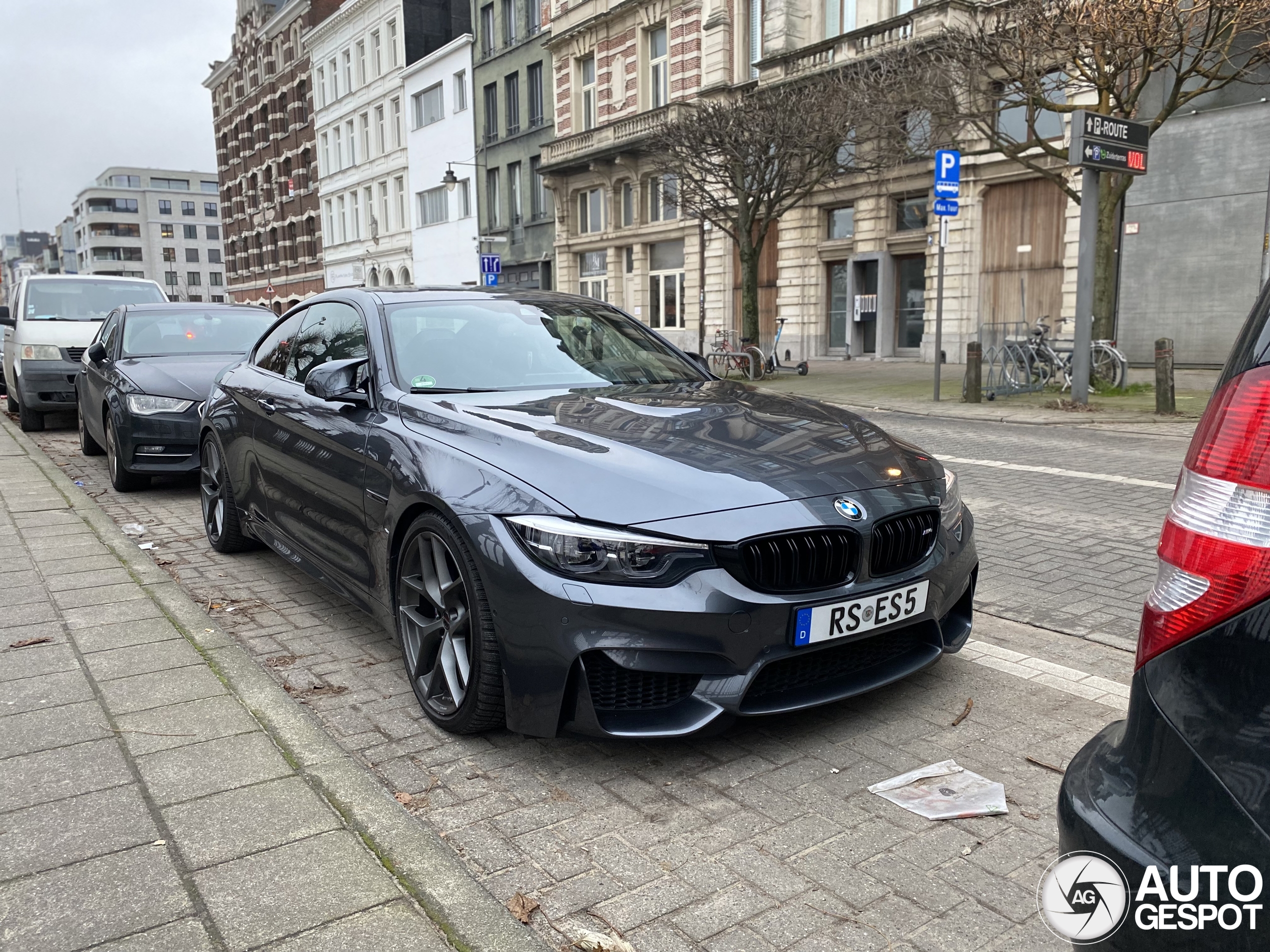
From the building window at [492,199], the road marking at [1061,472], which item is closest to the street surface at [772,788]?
the road marking at [1061,472]

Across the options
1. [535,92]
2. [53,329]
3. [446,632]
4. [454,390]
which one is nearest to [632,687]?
[446,632]

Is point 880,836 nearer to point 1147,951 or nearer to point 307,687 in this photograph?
point 1147,951

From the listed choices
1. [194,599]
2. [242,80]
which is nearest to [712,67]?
[194,599]

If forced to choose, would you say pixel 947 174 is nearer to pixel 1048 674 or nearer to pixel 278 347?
pixel 278 347

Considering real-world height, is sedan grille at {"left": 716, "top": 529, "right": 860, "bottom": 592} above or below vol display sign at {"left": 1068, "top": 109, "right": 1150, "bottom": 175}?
below

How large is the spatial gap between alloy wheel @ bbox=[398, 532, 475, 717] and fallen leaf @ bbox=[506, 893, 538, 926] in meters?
0.87

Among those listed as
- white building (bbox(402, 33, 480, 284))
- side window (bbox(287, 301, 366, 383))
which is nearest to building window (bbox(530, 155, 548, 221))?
white building (bbox(402, 33, 480, 284))

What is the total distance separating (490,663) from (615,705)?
43 centimetres

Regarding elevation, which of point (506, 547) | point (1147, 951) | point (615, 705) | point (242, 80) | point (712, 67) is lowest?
point (615, 705)

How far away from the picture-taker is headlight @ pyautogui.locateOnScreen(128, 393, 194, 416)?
770cm

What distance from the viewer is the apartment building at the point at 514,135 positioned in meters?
39.4

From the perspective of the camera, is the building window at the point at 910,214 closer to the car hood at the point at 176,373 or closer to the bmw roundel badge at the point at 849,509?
the car hood at the point at 176,373

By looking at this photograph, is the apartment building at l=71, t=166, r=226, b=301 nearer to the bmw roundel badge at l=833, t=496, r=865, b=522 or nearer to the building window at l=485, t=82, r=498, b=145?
the building window at l=485, t=82, r=498, b=145

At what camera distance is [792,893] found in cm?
241
